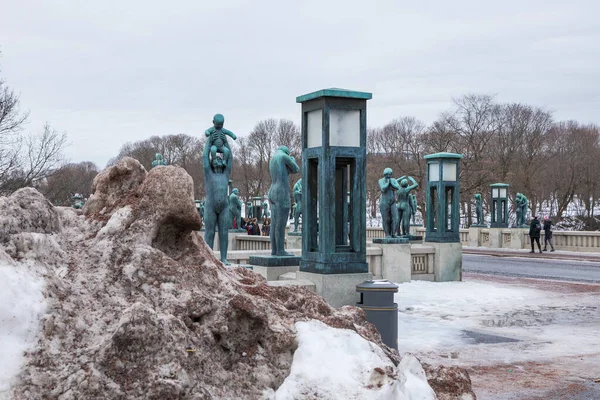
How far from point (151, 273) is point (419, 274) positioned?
1390cm

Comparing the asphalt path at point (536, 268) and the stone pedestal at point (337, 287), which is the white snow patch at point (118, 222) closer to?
the stone pedestal at point (337, 287)

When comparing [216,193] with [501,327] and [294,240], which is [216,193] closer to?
[501,327]

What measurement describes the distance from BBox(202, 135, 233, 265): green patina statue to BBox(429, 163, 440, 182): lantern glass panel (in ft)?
27.4

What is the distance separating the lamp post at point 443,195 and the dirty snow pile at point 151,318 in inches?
523

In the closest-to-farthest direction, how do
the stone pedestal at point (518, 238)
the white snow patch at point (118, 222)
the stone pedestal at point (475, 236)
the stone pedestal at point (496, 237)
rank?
the white snow patch at point (118, 222) → the stone pedestal at point (518, 238) → the stone pedestal at point (496, 237) → the stone pedestal at point (475, 236)

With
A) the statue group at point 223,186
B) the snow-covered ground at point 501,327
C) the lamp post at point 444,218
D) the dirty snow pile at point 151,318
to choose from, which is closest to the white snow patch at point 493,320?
the snow-covered ground at point 501,327

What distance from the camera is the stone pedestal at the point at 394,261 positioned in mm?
16938

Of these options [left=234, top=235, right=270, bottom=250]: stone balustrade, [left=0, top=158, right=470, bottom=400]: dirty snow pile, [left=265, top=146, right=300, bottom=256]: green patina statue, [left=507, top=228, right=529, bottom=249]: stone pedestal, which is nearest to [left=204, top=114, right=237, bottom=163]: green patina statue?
[left=265, top=146, right=300, bottom=256]: green patina statue

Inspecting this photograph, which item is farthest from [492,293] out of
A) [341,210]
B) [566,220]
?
[566,220]

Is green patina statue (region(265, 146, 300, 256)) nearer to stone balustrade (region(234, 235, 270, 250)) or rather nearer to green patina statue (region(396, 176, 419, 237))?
green patina statue (region(396, 176, 419, 237))

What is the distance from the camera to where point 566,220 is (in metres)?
50.3

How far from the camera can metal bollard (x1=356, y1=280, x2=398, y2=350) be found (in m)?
8.07

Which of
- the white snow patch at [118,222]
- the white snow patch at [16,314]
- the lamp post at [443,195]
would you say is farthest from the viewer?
the lamp post at [443,195]

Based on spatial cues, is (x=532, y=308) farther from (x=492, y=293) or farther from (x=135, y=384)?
(x=135, y=384)
